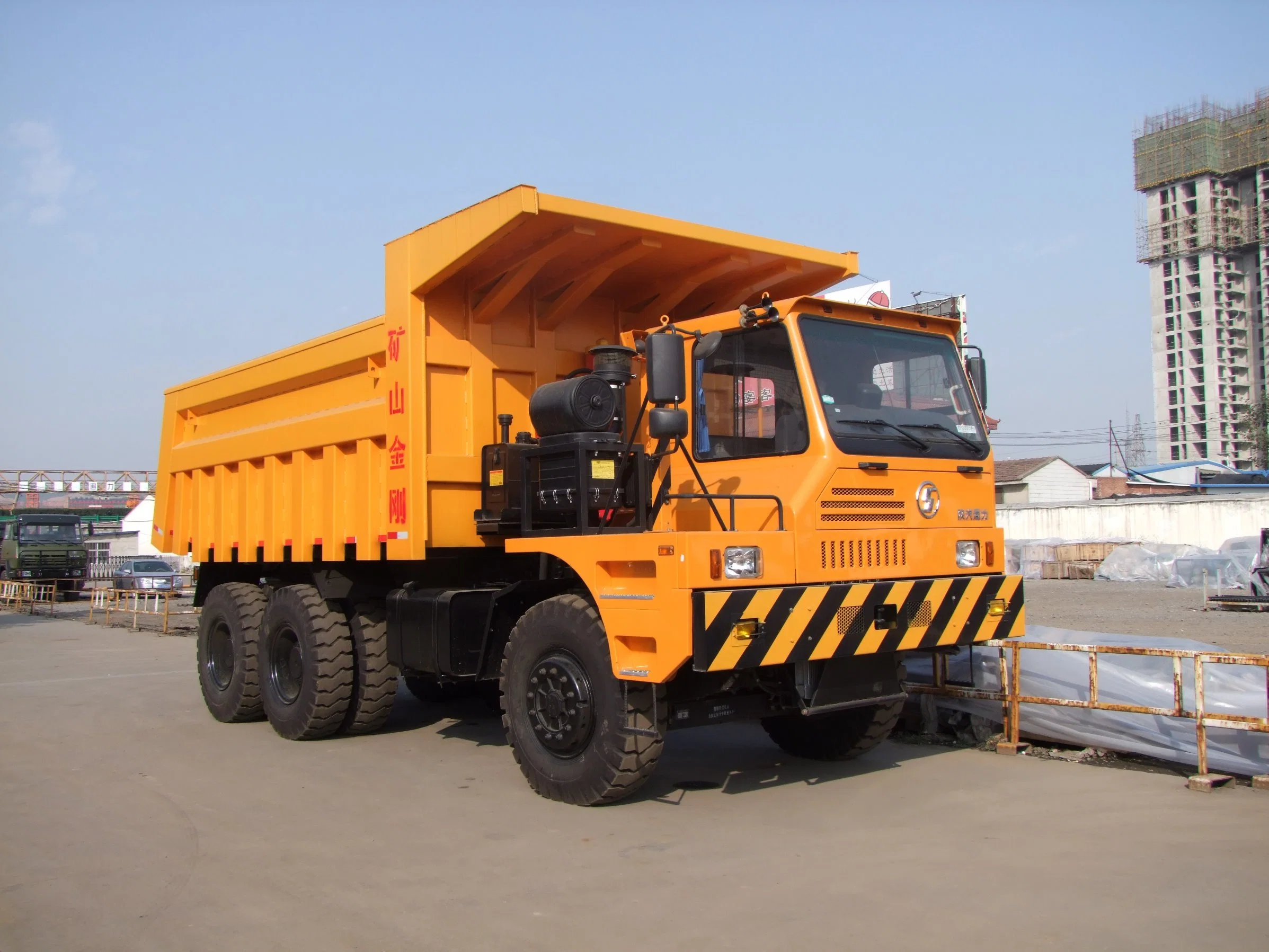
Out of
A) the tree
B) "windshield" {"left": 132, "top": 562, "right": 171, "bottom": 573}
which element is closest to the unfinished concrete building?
the tree

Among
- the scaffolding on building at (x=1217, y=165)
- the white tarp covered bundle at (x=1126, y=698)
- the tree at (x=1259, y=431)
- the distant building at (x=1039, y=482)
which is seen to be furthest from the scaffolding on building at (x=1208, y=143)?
the white tarp covered bundle at (x=1126, y=698)

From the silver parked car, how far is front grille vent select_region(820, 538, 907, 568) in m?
31.6

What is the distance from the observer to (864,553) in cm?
596

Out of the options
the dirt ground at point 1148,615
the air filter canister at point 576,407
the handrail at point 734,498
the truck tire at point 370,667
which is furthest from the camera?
the dirt ground at point 1148,615

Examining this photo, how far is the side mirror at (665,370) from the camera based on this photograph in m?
5.66

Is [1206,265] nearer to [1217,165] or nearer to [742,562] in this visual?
[1217,165]

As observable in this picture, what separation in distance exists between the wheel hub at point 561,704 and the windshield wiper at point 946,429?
2.41m

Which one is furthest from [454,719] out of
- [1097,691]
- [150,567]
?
[150,567]

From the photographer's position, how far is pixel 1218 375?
115 m

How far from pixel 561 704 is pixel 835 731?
84.2 inches

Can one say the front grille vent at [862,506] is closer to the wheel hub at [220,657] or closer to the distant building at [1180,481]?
the wheel hub at [220,657]

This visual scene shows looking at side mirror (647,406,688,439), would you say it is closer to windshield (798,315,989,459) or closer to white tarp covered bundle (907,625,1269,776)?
windshield (798,315,989,459)

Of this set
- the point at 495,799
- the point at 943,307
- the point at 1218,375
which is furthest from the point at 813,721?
the point at 1218,375

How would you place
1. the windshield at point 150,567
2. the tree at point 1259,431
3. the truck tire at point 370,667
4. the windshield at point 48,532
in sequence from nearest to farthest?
the truck tire at point 370,667 → the windshield at point 150,567 → the windshield at point 48,532 → the tree at point 1259,431
